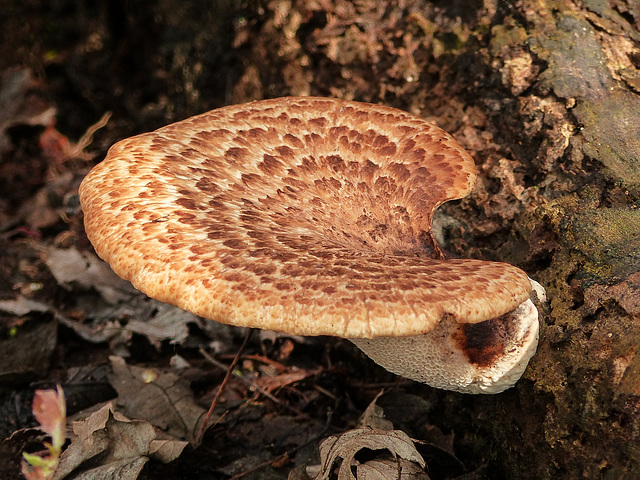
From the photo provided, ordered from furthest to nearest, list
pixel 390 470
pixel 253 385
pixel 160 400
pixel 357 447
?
pixel 253 385 → pixel 160 400 → pixel 357 447 → pixel 390 470

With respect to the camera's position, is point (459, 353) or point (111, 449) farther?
Answer: point (111, 449)

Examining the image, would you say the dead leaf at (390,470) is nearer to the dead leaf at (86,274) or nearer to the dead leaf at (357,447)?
the dead leaf at (357,447)

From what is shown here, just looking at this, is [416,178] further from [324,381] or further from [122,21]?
[122,21]

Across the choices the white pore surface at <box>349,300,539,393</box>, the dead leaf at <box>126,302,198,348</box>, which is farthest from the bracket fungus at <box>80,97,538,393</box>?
the dead leaf at <box>126,302,198,348</box>

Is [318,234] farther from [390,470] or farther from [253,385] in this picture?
[253,385]

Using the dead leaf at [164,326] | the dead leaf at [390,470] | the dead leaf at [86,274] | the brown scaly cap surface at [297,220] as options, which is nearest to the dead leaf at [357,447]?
the dead leaf at [390,470]

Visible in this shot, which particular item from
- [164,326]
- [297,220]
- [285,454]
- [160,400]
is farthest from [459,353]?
[164,326]

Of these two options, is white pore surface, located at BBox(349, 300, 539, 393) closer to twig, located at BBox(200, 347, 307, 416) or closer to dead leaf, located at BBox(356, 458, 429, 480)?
dead leaf, located at BBox(356, 458, 429, 480)

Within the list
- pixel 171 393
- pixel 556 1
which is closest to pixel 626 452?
pixel 171 393
